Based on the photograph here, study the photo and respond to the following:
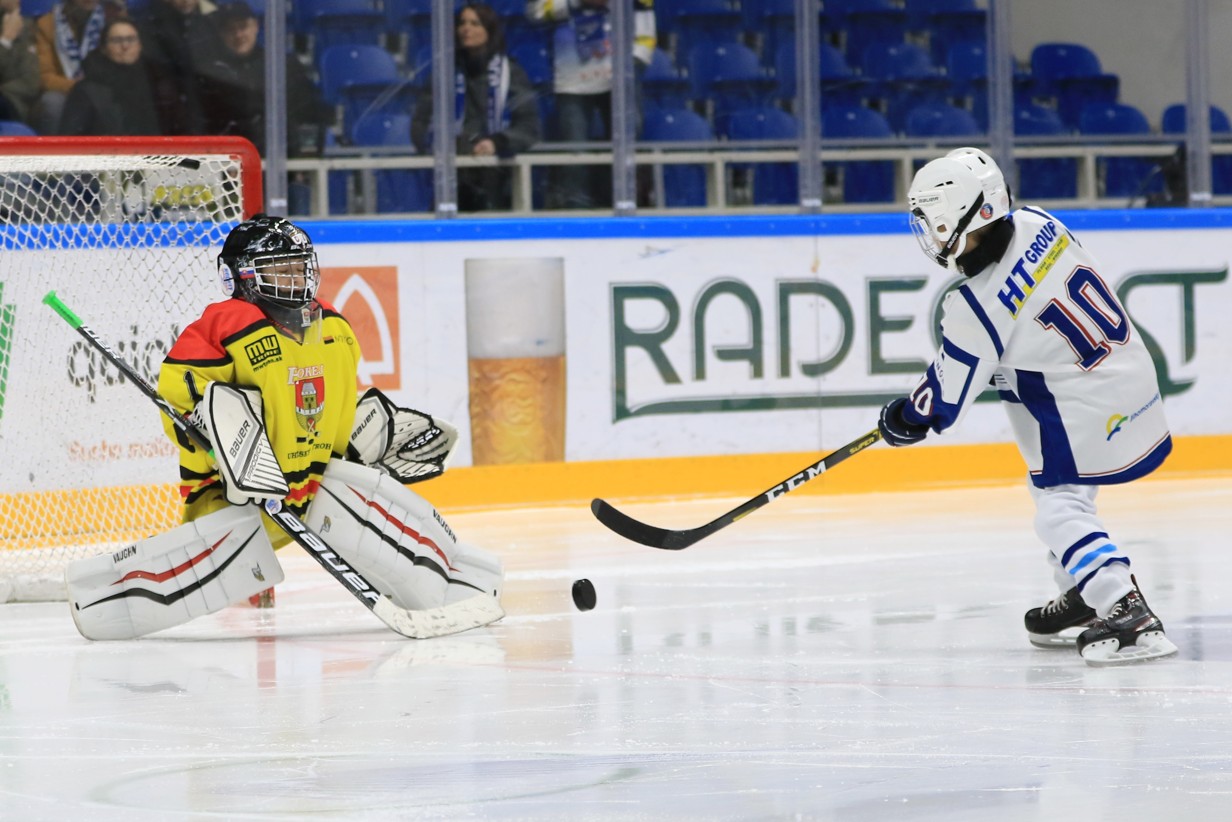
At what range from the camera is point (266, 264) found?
12.7 feet

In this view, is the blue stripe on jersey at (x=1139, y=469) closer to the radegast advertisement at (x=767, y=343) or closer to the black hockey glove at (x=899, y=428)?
the black hockey glove at (x=899, y=428)

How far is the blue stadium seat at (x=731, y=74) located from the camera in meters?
6.77

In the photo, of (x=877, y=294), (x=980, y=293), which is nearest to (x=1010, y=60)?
(x=877, y=294)

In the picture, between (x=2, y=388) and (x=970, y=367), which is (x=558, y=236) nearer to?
(x=2, y=388)

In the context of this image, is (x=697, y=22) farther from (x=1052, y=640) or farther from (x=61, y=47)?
(x=1052, y=640)

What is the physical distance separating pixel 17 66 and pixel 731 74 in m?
2.48

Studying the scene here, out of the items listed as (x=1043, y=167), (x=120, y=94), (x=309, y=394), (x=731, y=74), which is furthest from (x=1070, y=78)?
(x=309, y=394)

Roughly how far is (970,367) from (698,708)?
868 millimetres

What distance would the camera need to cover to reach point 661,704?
3178 mm

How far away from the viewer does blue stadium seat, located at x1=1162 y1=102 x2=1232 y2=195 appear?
7082 mm

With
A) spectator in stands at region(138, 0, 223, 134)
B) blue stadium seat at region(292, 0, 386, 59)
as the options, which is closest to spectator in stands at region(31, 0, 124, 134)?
spectator in stands at region(138, 0, 223, 134)

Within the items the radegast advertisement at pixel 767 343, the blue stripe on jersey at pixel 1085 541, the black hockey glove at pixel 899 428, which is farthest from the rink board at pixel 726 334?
the blue stripe on jersey at pixel 1085 541

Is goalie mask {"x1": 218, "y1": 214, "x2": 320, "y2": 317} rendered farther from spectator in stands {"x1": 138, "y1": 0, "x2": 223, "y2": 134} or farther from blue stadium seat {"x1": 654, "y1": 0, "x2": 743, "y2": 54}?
blue stadium seat {"x1": 654, "y1": 0, "x2": 743, "y2": 54}

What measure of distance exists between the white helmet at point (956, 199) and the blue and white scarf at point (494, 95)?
3.11 metres
